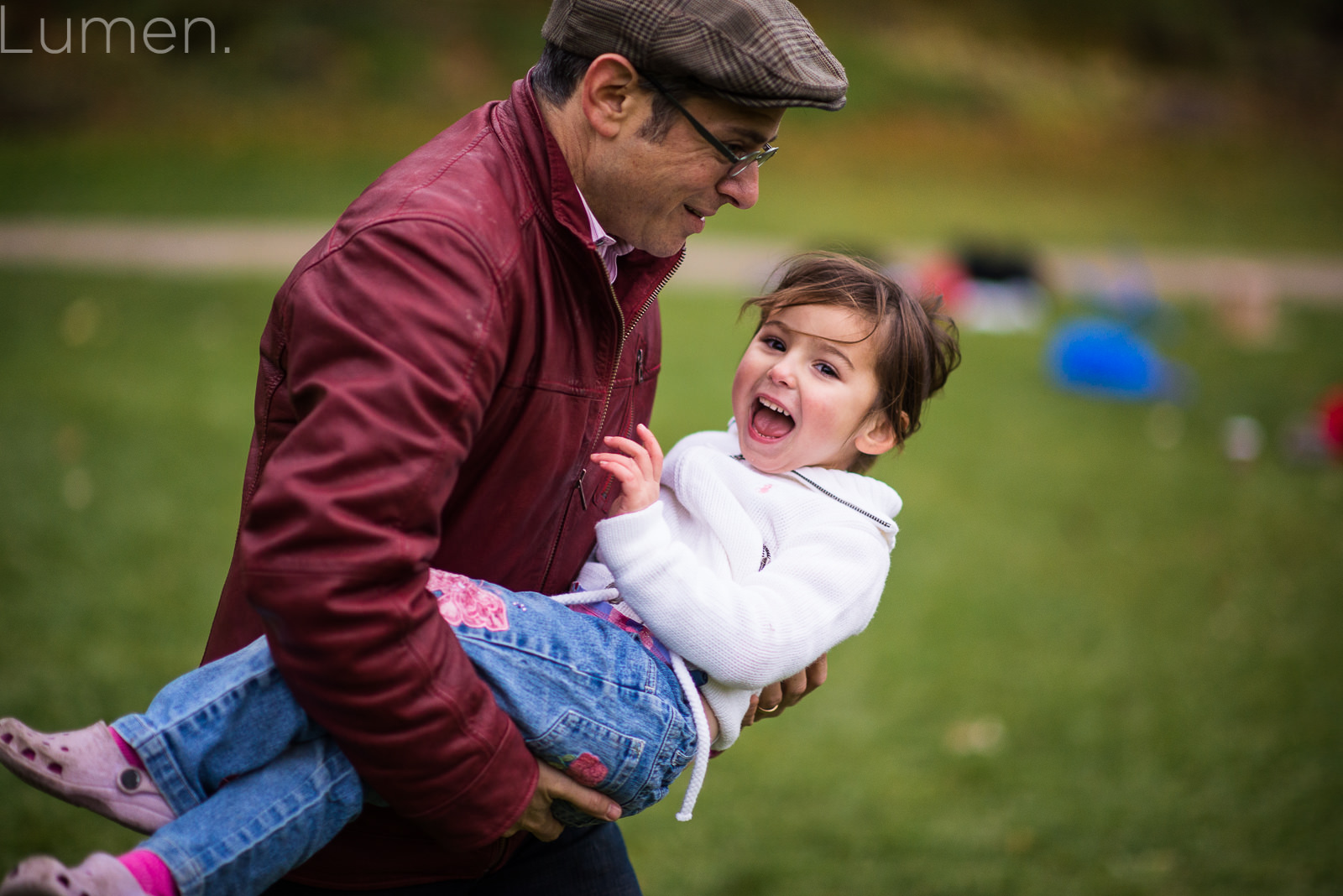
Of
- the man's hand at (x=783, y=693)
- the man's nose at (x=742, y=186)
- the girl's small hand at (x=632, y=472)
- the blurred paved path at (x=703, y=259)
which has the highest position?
the man's nose at (x=742, y=186)

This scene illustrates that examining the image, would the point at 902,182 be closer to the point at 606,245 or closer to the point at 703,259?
the point at 703,259

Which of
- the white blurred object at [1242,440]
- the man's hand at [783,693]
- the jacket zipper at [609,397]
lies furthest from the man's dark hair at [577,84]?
the white blurred object at [1242,440]

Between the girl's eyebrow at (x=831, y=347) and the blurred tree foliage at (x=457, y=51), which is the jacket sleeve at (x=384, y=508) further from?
the blurred tree foliage at (x=457, y=51)

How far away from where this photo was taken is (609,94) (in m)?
1.78

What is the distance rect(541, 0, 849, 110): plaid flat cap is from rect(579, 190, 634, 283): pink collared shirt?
24 cm

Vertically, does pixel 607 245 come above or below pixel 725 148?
below

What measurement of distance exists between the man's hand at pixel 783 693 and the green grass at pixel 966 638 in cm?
175

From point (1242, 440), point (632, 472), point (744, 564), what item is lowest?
point (1242, 440)

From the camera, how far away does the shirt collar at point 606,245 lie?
1857mm

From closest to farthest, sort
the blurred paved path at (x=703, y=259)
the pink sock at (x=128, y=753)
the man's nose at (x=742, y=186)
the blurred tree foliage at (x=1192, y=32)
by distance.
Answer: the pink sock at (x=128, y=753) < the man's nose at (x=742, y=186) < the blurred paved path at (x=703, y=259) < the blurred tree foliage at (x=1192, y=32)

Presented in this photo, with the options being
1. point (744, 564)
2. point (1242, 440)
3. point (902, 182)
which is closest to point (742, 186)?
point (744, 564)

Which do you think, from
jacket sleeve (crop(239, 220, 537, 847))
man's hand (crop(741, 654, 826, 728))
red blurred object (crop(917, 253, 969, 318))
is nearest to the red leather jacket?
jacket sleeve (crop(239, 220, 537, 847))

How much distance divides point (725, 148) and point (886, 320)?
0.65 metres

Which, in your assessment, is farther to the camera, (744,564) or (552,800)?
(744,564)
